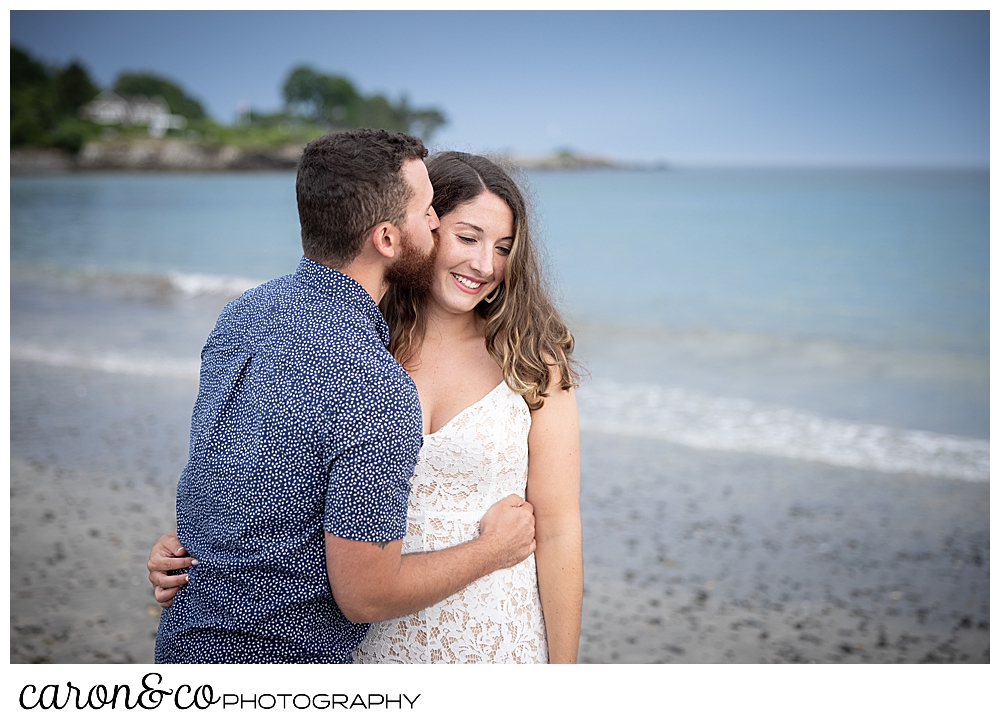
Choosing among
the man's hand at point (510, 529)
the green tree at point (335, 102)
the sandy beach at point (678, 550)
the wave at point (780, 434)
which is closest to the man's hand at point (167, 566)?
the man's hand at point (510, 529)

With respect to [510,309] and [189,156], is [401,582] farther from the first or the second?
[189,156]

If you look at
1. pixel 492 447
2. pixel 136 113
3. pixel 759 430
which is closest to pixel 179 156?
pixel 136 113

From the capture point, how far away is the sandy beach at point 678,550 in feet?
12.8

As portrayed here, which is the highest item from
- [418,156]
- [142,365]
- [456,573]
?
[418,156]

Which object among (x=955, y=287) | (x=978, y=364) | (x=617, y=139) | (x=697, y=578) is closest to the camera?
(x=697, y=578)

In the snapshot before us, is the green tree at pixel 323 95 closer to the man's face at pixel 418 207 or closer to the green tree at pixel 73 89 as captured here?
the green tree at pixel 73 89

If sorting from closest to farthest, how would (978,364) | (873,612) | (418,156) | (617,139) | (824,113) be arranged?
(418,156)
(873,612)
(978,364)
(824,113)
(617,139)

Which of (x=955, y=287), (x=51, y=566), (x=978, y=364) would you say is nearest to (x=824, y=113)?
(x=955, y=287)

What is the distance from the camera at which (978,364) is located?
10.5m

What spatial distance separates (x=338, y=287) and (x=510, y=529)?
2.53 ft

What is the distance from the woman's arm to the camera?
206cm

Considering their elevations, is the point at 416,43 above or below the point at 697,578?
above

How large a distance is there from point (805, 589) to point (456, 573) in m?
3.42
